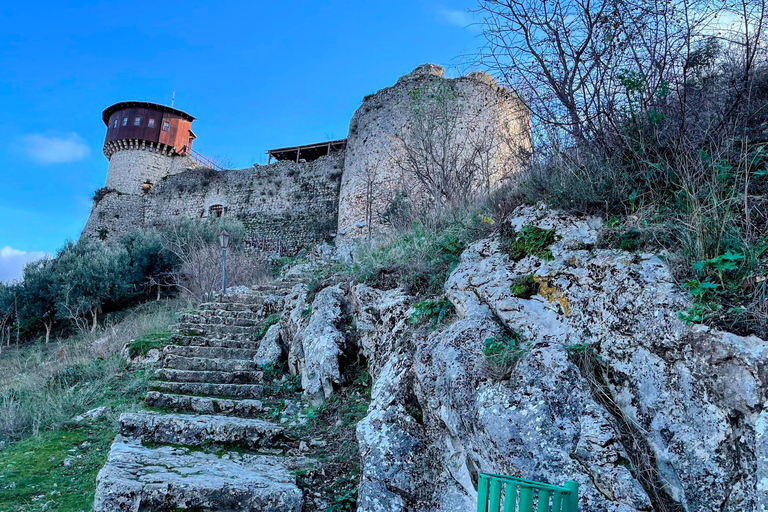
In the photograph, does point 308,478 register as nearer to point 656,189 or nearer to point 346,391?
point 346,391

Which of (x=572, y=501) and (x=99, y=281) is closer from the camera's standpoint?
(x=572, y=501)

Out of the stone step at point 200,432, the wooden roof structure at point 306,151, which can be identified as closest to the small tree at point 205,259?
the stone step at point 200,432

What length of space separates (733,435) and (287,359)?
4.61m

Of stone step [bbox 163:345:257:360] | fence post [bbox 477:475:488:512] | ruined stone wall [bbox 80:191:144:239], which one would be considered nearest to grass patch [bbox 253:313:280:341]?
stone step [bbox 163:345:257:360]

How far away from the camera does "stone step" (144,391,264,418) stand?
15.0 ft

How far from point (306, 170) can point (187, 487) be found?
16.2 m

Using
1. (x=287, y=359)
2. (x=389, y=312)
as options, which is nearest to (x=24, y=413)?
(x=287, y=359)

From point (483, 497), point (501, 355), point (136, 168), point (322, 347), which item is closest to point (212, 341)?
point (322, 347)

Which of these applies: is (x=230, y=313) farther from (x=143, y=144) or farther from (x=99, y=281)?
(x=143, y=144)

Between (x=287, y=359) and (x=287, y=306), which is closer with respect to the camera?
(x=287, y=359)

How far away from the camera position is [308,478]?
132 inches

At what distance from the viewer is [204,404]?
456 cm

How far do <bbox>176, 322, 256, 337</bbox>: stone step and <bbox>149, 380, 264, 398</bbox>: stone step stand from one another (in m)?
1.49

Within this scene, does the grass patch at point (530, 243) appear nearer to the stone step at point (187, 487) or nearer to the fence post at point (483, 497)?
the fence post at point (483, 497)
